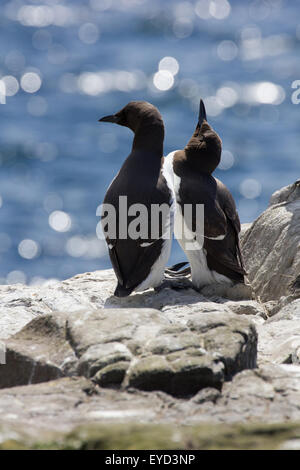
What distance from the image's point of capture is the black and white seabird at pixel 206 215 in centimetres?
659

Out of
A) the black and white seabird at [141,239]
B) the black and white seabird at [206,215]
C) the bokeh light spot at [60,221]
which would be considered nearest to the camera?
the black and white seabird at [141,239]

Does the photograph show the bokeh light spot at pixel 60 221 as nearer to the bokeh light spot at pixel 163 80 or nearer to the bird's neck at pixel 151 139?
the bokeh light spot at pixel 163 80

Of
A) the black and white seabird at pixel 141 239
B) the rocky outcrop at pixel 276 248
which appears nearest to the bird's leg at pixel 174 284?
the black and white seabird at pixel 141 239

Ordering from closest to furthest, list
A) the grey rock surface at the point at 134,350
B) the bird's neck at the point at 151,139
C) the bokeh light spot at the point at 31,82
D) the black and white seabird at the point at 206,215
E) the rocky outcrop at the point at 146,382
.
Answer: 1. the rocky outcrop at the point at 146,382
2. the grey rock surface at the point at 134,350
3. the black and white seabird at the point at 206,215
4. the bird's neck at the point at 151,139
5. the bokeh light spot at the point at 31,82

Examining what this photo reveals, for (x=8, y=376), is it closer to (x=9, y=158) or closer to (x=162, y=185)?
(x=162, y=185)

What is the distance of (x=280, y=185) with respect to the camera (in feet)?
54.7

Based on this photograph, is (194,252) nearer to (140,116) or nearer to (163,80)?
(140,116)

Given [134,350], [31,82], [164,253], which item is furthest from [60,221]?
[134,350]

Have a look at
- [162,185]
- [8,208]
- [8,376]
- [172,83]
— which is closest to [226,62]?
[172,83]

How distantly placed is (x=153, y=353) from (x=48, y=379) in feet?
1.82

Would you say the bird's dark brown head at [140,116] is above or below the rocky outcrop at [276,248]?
above

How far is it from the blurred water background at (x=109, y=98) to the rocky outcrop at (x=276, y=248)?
7.21m

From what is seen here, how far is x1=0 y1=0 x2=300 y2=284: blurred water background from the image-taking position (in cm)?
1571

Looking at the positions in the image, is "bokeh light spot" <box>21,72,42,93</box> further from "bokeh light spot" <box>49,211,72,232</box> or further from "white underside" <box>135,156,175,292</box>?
"white underside" <box>135,156,175,292</box>
